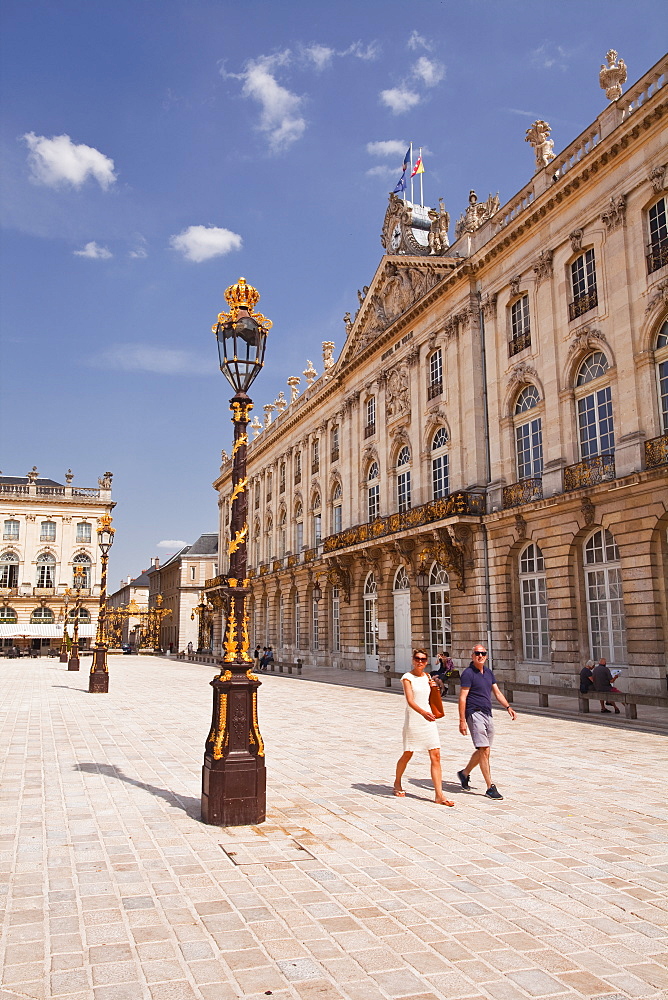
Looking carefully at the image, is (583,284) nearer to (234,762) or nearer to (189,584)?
(234,762)

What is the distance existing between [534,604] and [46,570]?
61.1 meters

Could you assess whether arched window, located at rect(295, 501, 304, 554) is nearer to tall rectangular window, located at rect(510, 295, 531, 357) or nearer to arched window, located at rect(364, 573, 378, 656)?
arched window, located at rect(364, 573, 378, 656)

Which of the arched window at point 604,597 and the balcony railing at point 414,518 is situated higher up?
the balcony railing at point 414,518

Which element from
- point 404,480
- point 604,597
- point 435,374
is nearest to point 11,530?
point 404,480

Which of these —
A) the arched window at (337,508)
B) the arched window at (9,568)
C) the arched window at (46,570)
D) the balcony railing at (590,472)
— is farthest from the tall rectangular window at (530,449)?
the arched window at (9,568)

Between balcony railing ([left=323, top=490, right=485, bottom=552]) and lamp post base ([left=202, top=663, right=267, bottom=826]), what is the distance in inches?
729

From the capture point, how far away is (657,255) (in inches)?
746

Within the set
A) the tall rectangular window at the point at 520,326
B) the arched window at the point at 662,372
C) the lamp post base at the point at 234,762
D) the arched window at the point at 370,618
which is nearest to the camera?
the lamp post base at the point at 234,762

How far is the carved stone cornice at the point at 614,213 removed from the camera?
66.0 feet

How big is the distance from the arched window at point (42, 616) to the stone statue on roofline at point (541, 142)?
60.8 metres

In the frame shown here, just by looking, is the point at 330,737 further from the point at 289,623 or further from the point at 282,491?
the point at 282,491

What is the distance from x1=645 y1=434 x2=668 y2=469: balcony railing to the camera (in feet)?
58.5

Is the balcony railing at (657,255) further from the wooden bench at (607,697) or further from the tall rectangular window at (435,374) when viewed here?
the tall rectangular window at (435,374)

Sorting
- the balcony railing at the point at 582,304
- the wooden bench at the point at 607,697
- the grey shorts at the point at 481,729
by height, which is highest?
the balcony railing at the point at 582,304
